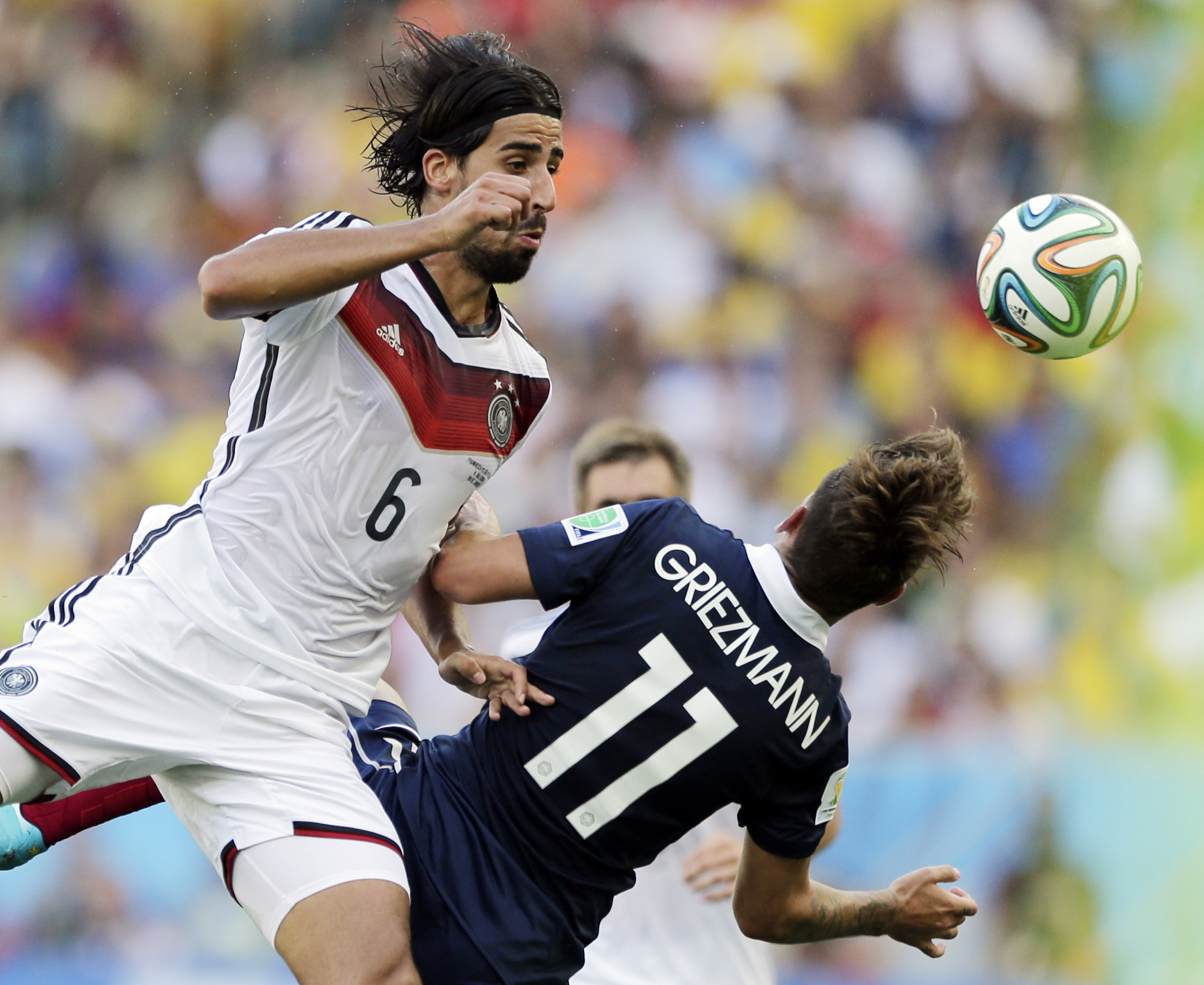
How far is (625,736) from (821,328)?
5.07 m

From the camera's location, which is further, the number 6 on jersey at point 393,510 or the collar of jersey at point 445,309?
the collar of jersey at point 445,309

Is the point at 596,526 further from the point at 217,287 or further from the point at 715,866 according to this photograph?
the point at 715,866

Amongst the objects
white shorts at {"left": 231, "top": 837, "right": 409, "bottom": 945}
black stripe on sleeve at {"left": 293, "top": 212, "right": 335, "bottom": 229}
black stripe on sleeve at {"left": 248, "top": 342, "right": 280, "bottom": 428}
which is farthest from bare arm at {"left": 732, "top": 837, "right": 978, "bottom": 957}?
black stripe on sleeve at {"left": 293, "top": 212, "right": 335, "bottom": 229}

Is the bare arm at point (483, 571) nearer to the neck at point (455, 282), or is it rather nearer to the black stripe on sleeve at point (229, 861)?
the neck at point (455, 282)

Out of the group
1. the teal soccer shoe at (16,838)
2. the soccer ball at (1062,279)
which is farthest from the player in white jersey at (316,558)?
the soccer ball at (1062,279)

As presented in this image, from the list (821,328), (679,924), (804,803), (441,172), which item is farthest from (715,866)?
(821,328)

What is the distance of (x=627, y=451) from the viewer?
4211 millimetres

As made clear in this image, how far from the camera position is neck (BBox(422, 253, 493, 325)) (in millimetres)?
3160

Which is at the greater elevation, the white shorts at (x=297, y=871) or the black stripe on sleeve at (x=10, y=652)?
the black stripe on sleeve at (x=10, y=652)

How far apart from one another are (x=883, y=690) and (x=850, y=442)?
1371 millimetres

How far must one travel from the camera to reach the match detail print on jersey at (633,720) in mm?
2902

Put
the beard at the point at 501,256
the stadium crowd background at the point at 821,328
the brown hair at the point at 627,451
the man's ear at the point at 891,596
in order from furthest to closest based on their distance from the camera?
the stadium crowd background at the point at 821,328, the brown hair at the point at 627,451, the beard at the point at 501,256, the man's ear at the point at 891,596

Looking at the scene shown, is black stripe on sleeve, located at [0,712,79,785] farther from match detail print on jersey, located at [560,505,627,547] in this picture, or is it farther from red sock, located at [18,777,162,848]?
match detail print on jersey, located at [560,505,627,547]

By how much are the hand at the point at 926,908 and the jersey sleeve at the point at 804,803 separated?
0.33m
